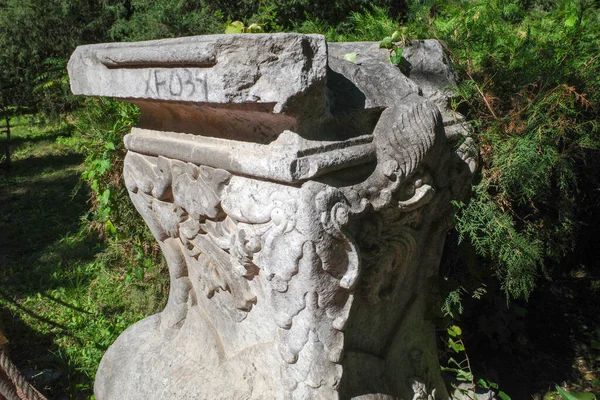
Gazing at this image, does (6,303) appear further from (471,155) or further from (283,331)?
(471,155)

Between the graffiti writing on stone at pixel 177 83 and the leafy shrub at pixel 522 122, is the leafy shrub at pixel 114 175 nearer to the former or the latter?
the graffiti writing on stone at pixel 177 83

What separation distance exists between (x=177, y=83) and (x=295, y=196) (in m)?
0.44

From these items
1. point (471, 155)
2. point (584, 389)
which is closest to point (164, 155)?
point (471, 155)

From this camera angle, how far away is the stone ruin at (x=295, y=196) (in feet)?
4.53

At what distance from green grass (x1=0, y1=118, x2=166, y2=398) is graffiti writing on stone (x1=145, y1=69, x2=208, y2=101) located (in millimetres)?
2038

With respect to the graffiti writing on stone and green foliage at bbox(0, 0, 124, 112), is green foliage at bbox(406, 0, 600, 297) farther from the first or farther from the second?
green foliage at bbox(0, 0, 124, 112)

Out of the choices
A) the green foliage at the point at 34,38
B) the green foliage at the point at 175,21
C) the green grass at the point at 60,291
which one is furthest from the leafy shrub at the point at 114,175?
the green foliage at the point at 34,38

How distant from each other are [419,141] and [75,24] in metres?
8.92

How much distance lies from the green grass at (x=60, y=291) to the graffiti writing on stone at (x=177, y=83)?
2038 mm

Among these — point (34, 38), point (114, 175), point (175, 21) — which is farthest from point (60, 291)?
point (34, 38)

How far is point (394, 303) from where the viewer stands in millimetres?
1812

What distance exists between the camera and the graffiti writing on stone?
4.58 feet

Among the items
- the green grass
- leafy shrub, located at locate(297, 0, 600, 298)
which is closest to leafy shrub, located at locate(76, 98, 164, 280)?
the green grass

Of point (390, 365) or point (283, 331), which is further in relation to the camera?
point (390, 365)
